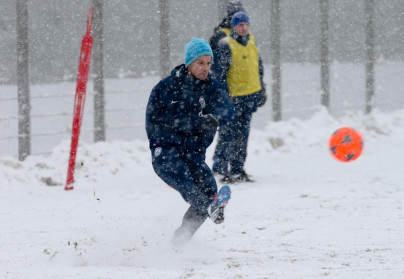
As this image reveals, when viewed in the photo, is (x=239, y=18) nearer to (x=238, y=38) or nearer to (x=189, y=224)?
(x=238, y=38)

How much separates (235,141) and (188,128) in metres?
3.64

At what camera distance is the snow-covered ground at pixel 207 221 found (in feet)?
16.8

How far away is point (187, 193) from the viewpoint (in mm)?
5461

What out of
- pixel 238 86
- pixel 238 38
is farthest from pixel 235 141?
pixel 238 38

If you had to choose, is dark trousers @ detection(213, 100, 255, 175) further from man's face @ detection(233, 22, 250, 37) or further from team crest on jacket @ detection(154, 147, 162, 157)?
team crest on jacket @ detection(154, 147, 162, 157)

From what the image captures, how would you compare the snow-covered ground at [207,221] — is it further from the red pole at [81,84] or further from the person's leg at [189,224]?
the red pole at [81,84]

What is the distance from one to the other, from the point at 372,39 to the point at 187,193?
12.3 m

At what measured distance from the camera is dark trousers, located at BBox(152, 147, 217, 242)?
5449 millimetres

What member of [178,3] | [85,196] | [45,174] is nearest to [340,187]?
[85,196]

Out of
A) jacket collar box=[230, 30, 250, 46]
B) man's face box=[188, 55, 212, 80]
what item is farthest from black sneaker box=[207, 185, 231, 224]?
jacket collar box=[230, 30, 250, 46]

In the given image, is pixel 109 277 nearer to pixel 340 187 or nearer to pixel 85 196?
pixel 85 196

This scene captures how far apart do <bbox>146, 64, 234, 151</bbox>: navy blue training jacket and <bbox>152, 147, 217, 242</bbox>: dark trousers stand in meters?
0.07

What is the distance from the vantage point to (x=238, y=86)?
9.01 m

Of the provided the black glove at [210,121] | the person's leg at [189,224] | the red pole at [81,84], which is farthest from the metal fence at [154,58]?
the black glove at [210,121]
